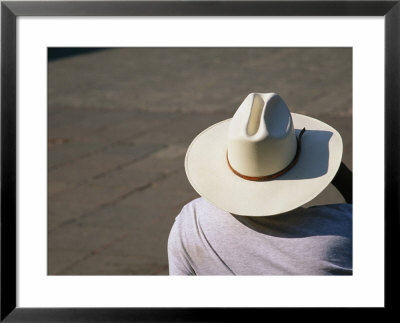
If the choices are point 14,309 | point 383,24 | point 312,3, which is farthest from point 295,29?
point 14,309

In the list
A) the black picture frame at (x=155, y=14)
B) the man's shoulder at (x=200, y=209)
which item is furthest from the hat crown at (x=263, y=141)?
the black picture frame at (x=155, y=14)

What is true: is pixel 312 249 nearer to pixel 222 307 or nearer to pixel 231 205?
→ pixel 231 205

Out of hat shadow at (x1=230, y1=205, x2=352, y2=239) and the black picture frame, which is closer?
hat shadow at (x1=230, y1=205, x2=352, y2=239)

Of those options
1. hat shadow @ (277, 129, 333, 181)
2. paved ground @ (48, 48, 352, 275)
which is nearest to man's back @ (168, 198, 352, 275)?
hat shadow @ (277, 129, 333, 181)

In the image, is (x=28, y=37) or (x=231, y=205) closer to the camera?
(x=231, y=205)

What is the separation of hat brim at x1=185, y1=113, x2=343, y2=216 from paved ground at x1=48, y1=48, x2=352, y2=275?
1.25ft

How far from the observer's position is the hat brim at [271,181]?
1985 mm

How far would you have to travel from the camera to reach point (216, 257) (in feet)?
6.80

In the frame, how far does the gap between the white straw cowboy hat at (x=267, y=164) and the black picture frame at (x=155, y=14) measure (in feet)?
0.85

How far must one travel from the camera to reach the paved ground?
424 centimetres

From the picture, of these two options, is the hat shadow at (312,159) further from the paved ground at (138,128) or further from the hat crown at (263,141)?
the paved ground at (138,128)

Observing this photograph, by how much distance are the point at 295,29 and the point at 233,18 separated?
0.21m

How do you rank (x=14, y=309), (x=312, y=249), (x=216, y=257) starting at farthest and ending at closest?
(x=14, y=309)
(x=216, y=257)
(x=312, y=249)

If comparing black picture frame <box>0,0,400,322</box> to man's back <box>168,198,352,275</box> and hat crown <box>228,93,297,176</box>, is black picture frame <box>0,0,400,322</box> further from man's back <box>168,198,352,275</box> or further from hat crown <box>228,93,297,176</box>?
hat crown <box>228,93,297,176</box>
